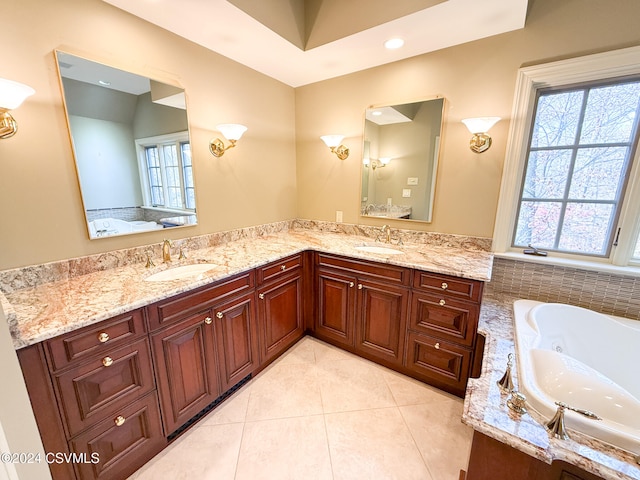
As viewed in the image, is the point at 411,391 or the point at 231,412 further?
the point at 411,391

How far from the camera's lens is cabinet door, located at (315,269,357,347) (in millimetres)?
2177

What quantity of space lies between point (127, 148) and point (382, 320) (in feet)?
6.95

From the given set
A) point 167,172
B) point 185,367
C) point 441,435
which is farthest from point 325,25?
point 441,435

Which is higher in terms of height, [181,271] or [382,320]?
[181,271]

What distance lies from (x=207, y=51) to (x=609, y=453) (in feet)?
9.81

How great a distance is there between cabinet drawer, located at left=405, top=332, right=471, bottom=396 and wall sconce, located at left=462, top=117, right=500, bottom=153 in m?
1.44

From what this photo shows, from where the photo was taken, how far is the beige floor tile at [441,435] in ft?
4.57

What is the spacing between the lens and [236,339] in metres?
1.77

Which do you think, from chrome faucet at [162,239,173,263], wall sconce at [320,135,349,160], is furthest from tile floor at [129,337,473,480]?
wall sconce at [320,135,349,160]

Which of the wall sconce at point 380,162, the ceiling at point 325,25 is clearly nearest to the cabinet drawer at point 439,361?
the wall sconce at point 380,162

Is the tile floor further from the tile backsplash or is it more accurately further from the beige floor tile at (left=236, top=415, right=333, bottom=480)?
the tile backsplash

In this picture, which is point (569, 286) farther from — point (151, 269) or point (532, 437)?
point (151, 269)

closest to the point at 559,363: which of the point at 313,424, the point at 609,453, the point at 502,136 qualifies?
the point at 609,453

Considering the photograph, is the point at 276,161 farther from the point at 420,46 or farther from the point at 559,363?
the point at 559,363
